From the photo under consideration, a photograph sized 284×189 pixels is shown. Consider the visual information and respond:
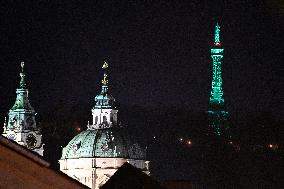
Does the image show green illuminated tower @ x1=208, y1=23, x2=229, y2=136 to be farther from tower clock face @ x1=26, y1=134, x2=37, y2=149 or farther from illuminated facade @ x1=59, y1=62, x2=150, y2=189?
tower clock face @ x1=26, y1=134, x2=37, y2=149

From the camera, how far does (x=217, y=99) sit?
15738cm

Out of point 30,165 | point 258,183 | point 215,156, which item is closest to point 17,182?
point 30,165

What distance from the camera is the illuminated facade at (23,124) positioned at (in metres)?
100

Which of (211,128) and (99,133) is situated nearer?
(99,133)

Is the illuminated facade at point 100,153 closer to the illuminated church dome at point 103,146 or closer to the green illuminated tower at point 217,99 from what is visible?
the illuminated church dome at point 103,146

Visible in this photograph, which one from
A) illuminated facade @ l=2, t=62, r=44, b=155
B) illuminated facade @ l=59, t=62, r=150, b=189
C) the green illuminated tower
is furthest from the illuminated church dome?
the green illuminated tower

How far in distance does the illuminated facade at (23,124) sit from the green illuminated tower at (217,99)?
913 inches

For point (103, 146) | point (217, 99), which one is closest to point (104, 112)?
point (103, 146)

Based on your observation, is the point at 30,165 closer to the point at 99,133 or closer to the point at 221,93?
the point at 99,133

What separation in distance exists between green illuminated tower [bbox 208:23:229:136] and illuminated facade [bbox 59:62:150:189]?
550 inches

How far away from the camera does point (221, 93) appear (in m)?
161

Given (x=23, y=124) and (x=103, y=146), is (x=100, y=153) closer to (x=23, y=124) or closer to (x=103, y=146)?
(x=103, y=146)

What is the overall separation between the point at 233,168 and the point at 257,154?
2.90 metres

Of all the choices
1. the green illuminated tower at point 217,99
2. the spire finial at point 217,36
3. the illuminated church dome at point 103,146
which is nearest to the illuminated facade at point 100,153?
the illuminated church dome at point 103,146
